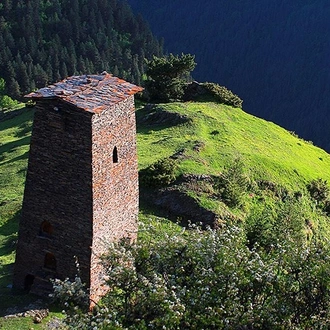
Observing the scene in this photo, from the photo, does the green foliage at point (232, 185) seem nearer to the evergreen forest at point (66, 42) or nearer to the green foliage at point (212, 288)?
the green foliage at point (212, 288)

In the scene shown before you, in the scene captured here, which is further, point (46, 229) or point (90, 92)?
point (46, 229)

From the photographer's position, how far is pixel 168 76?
5334cm

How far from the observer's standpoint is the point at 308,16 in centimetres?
15875

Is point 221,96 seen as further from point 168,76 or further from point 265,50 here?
point 265,50

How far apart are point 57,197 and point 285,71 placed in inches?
5611

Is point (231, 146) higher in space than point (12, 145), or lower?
higher

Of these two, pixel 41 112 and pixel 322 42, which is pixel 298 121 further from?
pixel 41 112

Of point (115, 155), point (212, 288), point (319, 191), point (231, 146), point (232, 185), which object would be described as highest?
point (115, 155)

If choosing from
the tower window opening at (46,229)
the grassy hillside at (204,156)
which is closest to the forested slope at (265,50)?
the grassy hillside at (204,156)

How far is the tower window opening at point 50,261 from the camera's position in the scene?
2095 cm

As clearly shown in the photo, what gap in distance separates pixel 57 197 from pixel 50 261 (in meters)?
3.10

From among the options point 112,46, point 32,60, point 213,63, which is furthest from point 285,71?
point 32,60

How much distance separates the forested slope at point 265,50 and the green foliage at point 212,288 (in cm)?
10744

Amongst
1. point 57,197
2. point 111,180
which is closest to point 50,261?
point 57,197
